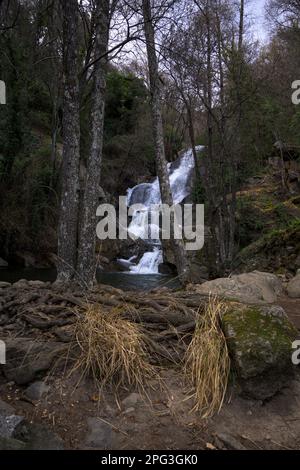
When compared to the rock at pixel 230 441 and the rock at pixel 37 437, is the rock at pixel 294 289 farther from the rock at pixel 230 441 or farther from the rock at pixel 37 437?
the rock at pixel 37 437

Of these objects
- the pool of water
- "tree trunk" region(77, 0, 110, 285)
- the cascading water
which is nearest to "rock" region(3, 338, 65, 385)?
"tree trunk" region(77, 0, 110, 285)

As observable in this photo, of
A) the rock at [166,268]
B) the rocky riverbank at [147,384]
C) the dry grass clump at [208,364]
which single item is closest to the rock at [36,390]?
the rocky riverbank at [147,384]

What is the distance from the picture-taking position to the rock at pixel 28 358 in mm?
3432

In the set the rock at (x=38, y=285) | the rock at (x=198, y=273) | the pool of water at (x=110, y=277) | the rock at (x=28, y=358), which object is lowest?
the pool of water at (x=110, y=277)

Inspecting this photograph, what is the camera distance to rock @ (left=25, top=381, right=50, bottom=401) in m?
3.26

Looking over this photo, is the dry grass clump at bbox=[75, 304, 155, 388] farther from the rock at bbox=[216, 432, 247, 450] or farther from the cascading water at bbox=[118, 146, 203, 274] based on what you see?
the cascading water at bbox=[118, 146, 203, 274]

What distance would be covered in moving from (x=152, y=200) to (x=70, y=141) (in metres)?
14.9

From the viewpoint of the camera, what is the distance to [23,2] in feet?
42.1

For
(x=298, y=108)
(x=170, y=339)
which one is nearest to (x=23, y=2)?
(x=298, y=108)

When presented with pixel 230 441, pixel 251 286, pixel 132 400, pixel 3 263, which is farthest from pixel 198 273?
pixel 3 263

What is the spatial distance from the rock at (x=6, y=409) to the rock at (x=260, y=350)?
1709mm

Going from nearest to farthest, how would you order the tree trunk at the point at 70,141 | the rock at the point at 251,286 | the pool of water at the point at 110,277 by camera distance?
1. the tree trunk at the point at 70,141
2. the rock at the point at 251,286
3. the pool of water at the point at 110,277

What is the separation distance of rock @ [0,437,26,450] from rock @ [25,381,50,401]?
612mm
